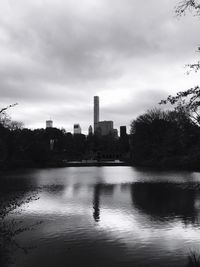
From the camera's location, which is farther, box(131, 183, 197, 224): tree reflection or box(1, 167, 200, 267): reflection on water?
box(131, 183, 197, 224): tree reflection

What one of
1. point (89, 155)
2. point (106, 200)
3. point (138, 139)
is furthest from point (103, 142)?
point (106, 200)

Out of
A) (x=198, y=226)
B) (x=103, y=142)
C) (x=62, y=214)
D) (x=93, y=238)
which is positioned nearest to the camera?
(x=93, y=238)

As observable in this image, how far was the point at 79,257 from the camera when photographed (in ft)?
45.4

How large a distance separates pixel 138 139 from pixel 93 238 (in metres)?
96.6

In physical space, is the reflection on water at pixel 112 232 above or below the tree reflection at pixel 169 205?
below

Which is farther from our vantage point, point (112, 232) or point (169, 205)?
point (169, 205)

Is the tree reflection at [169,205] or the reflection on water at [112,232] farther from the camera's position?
the tree reflection at [169,205]

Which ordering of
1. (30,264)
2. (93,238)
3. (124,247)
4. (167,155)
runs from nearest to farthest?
(30,264) → (124,247) → (93,238) → (167,155)

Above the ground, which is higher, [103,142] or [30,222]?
[103,142]

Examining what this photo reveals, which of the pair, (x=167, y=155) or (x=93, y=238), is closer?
→ (x=93, y=238)

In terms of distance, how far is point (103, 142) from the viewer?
18938 centimetres

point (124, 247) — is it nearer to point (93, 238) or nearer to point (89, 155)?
point (93, 238)

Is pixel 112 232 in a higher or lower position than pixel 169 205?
lower

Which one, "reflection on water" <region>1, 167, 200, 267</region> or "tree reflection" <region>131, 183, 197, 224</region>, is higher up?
"tree reflection" <region>131, 183, 197, 224</region>
